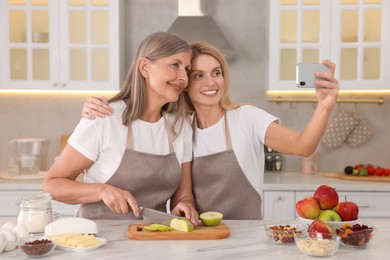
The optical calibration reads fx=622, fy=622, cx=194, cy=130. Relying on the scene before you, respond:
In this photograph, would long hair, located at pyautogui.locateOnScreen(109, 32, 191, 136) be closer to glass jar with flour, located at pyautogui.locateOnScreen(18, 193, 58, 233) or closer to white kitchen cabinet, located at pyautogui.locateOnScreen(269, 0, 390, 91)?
glass jar with flour, located at pyautogui.locateOnScreen(18, 193, 58, 233)

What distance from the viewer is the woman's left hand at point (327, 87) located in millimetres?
2408

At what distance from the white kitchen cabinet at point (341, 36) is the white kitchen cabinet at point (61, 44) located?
117cm

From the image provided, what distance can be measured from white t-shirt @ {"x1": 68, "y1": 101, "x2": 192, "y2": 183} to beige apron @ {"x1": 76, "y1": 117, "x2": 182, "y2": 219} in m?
0.03

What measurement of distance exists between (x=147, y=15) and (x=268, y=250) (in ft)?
10.2

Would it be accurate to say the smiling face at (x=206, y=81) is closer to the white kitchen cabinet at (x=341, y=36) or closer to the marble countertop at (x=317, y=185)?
the marble countertop at (x=317, y=185)

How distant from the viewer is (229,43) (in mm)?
4598

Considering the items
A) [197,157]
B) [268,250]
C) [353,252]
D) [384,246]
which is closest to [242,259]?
[268,250]

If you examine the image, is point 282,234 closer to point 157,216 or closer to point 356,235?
point 356,235

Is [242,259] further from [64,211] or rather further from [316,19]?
[316,19]

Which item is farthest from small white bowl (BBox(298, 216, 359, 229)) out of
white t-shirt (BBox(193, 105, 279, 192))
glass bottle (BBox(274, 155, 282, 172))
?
glass bottle (BBox(274, 155, 282, 172))

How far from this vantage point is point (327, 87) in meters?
2.43

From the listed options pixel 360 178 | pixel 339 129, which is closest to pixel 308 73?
pixel 360 178

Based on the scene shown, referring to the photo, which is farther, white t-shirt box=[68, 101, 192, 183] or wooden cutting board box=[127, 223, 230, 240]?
→ white t-shirt box=[68, 101, 192, 183]

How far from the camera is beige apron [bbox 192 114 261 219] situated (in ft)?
9.27
